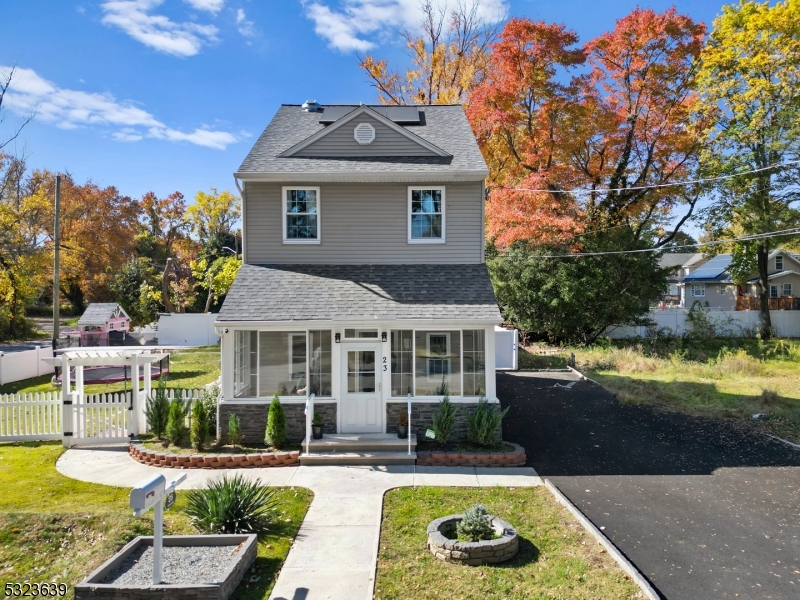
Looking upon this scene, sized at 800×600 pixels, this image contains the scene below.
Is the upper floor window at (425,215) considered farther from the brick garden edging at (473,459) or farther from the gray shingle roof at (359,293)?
the brick garden edging at (473,459)

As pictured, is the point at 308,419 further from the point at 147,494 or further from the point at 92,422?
the point at 147,494

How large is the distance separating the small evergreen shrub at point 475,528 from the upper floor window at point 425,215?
734 centimetres

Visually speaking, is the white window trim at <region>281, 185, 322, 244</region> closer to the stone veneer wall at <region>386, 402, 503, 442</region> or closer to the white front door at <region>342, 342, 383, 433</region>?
the white front door at <region>342, 342, 383, 433</region>

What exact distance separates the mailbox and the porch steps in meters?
4.76

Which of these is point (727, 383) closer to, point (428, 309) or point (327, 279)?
point (428, 309)

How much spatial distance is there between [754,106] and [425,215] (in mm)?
21011

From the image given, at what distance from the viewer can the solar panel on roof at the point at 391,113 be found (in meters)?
14.8

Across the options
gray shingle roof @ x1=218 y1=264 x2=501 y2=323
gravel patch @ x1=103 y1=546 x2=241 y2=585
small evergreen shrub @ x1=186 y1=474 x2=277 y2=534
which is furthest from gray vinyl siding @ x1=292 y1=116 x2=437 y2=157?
gravel patch @ x1=103 y1=546 x2=241 y2=585

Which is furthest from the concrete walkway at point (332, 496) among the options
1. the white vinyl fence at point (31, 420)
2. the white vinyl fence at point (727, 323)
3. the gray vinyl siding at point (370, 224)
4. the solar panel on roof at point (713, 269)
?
the solar panel on roof at point (713, 269)

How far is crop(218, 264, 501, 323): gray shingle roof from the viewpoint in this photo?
10.6 meters

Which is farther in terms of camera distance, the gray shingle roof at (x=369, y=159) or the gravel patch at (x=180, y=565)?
the gray shingle roof at (x=369, y=159)

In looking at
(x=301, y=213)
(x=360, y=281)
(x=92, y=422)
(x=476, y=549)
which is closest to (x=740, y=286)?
(x=360, y=281)

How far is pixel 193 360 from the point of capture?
76.1 feet

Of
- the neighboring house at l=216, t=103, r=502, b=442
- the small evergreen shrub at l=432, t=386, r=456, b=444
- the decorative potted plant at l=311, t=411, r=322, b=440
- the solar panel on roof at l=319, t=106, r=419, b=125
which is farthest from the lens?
the solar panel on roof at l=319, t=106, r=419, b=125
